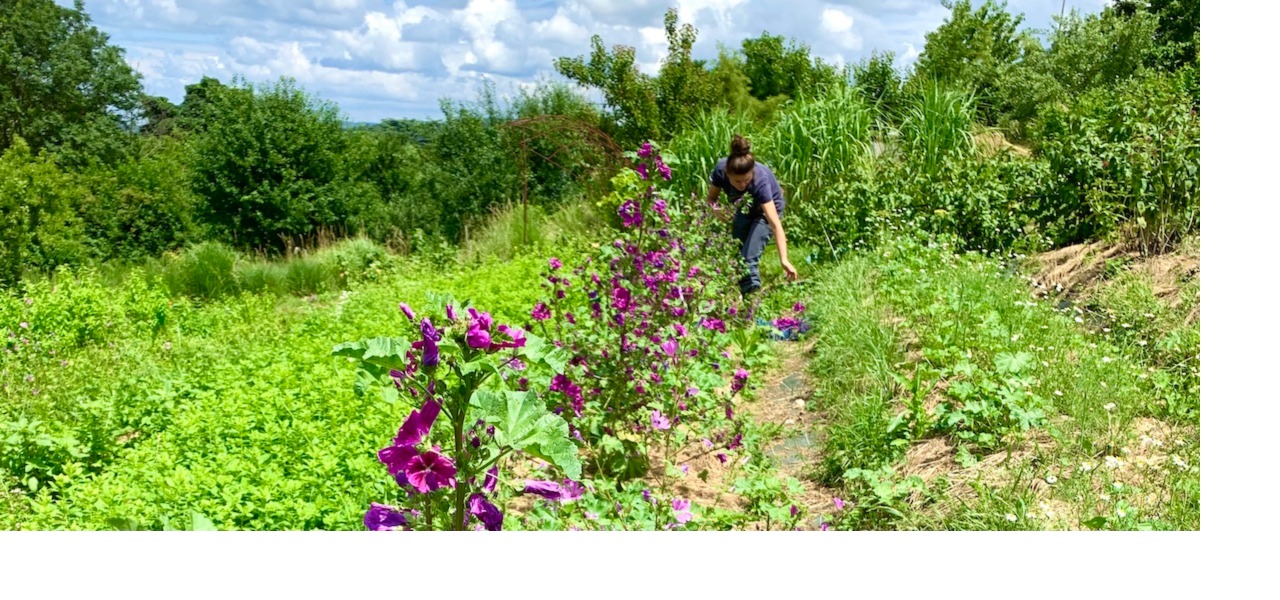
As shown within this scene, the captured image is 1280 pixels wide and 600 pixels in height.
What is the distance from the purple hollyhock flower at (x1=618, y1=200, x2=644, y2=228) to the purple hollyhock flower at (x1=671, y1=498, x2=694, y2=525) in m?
1.18

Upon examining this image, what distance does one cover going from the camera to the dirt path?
2853 millimetres

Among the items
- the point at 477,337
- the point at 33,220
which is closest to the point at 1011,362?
the point at 477,337

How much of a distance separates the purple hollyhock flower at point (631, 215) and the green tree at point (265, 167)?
23.1 feet

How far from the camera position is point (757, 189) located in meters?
4.80

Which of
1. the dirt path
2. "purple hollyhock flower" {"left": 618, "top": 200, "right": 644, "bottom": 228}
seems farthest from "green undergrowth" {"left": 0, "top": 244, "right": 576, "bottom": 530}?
the dirt path

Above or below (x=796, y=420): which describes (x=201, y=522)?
above

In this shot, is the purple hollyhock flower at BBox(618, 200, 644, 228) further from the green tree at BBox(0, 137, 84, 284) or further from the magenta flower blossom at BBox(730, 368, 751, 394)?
the green tree at BBox(0, 137, 84, 284)

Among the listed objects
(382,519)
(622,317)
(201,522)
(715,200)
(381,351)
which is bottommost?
(201,522)

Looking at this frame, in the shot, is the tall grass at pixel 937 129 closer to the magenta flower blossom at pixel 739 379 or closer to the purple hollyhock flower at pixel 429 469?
the magenta flower blossom at pixel 739 379

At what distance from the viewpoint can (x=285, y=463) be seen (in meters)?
2.79

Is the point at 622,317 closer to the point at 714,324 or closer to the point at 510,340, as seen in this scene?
the point at 714,324

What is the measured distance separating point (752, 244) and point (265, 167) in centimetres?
621

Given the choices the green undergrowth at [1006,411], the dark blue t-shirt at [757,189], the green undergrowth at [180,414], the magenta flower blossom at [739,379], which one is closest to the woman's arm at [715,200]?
the dark blue t-shirt at [757,189]

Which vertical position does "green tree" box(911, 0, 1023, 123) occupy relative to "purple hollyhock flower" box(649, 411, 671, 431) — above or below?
above
